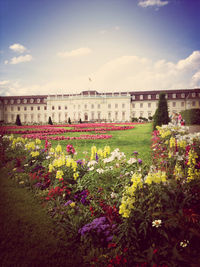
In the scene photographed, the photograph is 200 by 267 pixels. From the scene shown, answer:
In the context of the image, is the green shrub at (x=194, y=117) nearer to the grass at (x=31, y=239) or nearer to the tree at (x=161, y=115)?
the tree at (x=161, y=115)

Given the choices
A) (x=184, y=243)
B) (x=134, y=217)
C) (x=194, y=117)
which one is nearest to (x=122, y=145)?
(x=134, y=217)

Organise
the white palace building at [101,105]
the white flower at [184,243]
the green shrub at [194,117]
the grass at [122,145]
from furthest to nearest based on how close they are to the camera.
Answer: the white palace building at [101,105] → the green shrub at [194,117] → the grass at [122,145] → the white flower at [184,243]

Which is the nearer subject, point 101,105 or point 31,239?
point 31,239

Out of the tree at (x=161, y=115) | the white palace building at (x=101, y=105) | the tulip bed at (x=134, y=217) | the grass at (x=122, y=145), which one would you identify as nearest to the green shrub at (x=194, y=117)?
the tree at (x=161, y=115)

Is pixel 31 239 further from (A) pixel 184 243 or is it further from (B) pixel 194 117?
(B) pixel 194 117

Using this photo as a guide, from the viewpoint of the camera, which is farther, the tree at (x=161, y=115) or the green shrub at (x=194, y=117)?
the green shrub at (x=194, y=117)

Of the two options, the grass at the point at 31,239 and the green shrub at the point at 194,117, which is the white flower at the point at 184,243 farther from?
the green shrub at the point at 194,117

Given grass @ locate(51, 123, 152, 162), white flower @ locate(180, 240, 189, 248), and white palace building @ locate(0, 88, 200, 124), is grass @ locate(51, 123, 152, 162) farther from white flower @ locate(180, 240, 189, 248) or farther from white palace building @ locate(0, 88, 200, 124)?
white palace building @ locate(0, 88, 200, 124)

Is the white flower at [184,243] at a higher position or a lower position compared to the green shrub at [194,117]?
lower

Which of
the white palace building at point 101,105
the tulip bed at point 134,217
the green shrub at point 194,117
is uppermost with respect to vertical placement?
the white palace building at point 101,105

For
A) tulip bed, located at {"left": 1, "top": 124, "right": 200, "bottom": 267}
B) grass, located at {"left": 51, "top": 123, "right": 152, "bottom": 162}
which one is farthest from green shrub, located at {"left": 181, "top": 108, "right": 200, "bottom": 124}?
tulip bed, located at {"left": 1, "top": 124, "right": 200, "bottom": 267}

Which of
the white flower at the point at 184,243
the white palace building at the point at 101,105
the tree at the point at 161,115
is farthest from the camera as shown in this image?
the white palace building at the point at 101,105

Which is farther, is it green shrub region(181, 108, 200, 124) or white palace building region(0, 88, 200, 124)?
white palace building region(0, 88, 200, 124)

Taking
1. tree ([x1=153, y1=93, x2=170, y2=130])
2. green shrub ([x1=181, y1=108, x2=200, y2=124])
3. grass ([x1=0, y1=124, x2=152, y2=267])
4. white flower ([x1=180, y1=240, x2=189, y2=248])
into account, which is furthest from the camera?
green shrub ([x1=181, y1=108, x2=200, y2=124])
